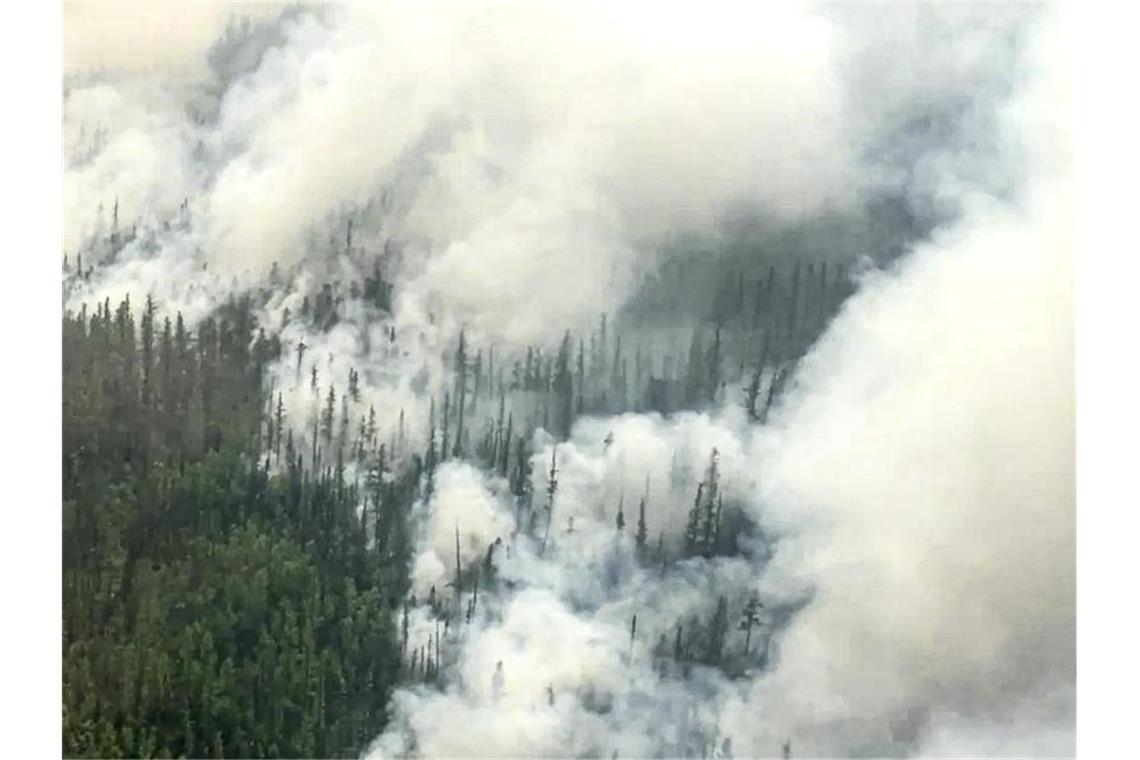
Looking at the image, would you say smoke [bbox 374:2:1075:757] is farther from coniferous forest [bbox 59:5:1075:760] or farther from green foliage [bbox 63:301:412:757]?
green foliage [bbox 63:301:412:757]

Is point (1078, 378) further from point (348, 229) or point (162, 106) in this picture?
point (162, 106)

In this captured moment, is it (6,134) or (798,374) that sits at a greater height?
(6,134)

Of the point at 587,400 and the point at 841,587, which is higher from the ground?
the point at 587,400

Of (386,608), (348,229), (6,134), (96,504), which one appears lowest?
(386,608)

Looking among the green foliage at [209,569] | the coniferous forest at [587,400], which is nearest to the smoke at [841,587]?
the coniferous forest at [587,400]

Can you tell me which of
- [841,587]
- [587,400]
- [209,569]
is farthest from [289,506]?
A: [841,587]

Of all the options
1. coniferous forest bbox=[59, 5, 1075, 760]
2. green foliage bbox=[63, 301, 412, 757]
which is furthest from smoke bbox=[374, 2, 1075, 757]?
green foliage bbox=[63, 301, 412, 757]

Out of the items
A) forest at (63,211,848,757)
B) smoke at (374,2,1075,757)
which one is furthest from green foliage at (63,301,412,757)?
smoke at (374,2,1075,757)

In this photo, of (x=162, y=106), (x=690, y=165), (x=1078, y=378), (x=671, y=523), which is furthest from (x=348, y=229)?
(x=1078, y=378)

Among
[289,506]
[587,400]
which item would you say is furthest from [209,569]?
[587,400]

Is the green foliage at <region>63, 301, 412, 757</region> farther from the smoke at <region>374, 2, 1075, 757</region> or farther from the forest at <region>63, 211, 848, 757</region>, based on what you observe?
the smoke at <region>374, 2, 1075, 757</region>

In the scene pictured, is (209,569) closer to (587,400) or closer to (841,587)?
(587,400)
